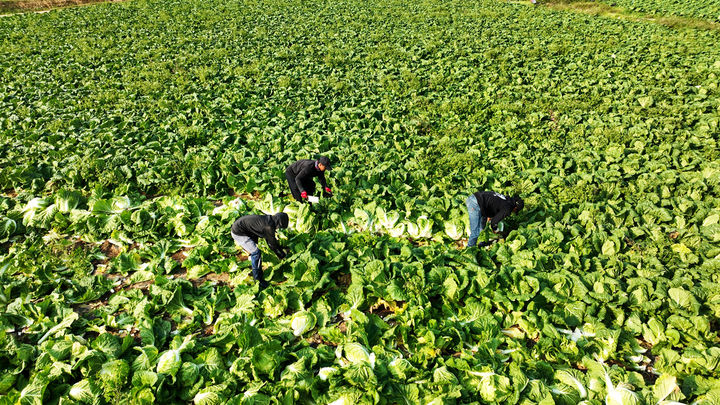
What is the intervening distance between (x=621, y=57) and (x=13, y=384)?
23.5 metres

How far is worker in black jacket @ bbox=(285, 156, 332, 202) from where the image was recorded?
781 centimetres

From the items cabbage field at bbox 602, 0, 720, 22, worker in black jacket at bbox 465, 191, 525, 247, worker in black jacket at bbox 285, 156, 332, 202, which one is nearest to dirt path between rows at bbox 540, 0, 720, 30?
cabbage field at bbox 602, 0, 720, 22

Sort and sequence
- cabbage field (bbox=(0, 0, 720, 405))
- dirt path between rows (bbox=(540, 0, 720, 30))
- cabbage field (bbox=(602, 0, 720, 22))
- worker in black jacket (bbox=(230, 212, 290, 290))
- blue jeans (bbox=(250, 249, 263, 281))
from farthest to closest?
cabbage field (bbox=(602, 0, 720, 22)) < dirt path between rows (bbox=(540, 0, 720, 30)) < blue jeans (bbox=(250, 249, 263, 281)) < worker in black jacket (bbox=(230, 212, 290, 290)) < cabbage field (bbox=(0, 0, 720, 405))

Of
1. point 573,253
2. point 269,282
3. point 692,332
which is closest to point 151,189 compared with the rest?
point 269,282

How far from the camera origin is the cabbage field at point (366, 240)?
462 centimetres

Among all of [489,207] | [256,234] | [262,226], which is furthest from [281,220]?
[489,207]

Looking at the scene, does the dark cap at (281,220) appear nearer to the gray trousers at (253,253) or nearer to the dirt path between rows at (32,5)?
the gray trousers at (253,253)

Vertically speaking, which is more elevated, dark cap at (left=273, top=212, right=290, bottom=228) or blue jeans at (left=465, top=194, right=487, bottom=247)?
dark cap at (left=273, top=212, right=290, bottom=228)

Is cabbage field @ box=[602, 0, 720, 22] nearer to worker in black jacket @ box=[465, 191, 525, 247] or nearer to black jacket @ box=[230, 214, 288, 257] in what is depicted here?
worker in black jacket @ box=[465, 191, 525, 247]

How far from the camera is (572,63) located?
17281 millimetres

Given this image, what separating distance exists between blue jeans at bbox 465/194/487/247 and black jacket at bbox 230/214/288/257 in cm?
360

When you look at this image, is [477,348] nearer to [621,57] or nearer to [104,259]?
[104,259]

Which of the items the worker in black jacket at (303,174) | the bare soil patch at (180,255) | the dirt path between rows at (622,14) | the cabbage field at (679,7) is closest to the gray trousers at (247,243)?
the bare soil patch at (180,255)

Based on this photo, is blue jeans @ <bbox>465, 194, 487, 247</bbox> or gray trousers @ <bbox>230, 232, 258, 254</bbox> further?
blue jeans @ <bbox>465, 194, 487, 247</bbox>
